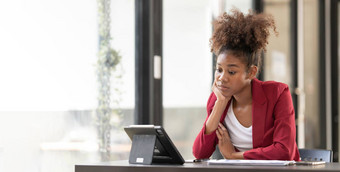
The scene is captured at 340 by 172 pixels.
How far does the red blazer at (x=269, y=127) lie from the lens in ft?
7.97

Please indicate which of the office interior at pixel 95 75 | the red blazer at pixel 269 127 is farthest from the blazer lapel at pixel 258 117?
the office interior at pixel 95 75

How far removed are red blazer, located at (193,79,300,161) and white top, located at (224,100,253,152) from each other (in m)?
0.03

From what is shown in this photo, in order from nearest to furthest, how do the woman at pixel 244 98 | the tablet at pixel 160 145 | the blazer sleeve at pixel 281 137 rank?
the tablet at pixel 160 145 < the blazer sleeve at pixel 281 137 < the woman at pixel 244 98

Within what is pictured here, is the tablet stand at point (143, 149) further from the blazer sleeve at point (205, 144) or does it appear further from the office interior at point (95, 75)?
the office interior at point (95, 75)

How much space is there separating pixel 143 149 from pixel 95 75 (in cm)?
110

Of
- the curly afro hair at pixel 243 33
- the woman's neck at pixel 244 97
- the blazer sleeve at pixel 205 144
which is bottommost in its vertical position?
the blazer sleeve at pixel 205 144

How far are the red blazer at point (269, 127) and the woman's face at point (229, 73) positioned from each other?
100 millimetres

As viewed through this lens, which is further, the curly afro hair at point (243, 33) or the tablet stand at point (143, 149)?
the curly afro hair at point (243, 33)

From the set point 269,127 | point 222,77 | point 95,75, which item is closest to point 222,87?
point 222,77

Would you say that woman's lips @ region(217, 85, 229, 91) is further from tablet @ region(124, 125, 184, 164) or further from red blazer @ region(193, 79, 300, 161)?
tablet @ region(124, 125, 184, 164)

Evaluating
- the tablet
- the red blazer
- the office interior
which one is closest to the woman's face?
the red blazer

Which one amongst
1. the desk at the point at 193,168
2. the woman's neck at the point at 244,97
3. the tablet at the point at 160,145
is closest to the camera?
the desk at the point at 193,168

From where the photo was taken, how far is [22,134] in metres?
2.65

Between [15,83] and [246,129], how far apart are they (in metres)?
0.98
